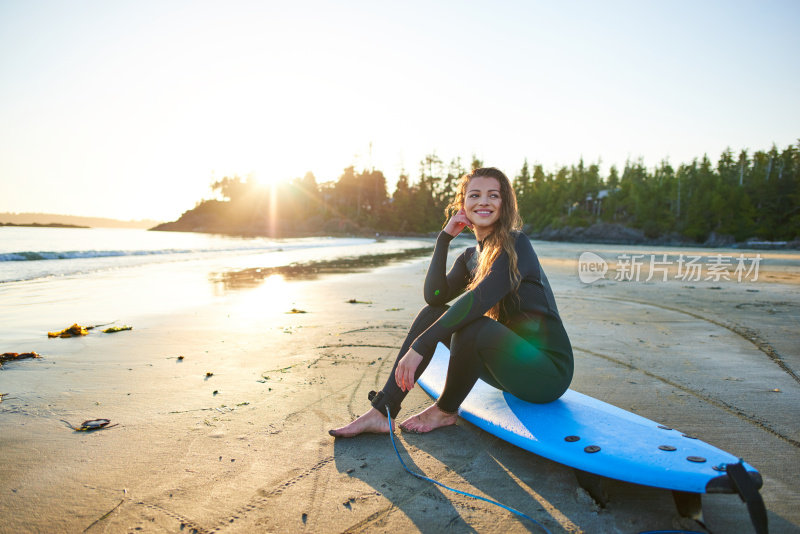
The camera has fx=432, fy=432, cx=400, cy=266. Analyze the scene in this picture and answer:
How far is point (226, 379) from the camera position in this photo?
3.63m

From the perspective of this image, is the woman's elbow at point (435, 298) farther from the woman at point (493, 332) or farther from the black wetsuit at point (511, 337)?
the black wetsuit at point (511, 337)

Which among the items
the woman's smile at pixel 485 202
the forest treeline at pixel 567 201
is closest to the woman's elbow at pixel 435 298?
the woman's smile at pixel 485 202

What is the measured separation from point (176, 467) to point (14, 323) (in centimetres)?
509

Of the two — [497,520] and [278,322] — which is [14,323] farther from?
[497,520]

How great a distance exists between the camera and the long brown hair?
2.43 meters

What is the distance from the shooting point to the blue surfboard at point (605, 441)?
1701mm

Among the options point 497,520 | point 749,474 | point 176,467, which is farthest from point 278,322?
point 749,474

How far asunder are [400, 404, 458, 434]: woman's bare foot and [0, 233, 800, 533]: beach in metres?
0.06

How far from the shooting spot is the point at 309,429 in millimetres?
2746

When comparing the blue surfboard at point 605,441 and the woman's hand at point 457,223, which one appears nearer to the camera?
the blue surfboard at point 605,441

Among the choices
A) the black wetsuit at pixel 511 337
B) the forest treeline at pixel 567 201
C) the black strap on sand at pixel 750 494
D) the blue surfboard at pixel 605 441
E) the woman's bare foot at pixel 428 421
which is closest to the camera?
the black strap on sand at pixel 750 494

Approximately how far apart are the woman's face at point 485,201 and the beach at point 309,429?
1357 mm

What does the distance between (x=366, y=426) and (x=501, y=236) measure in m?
1.42

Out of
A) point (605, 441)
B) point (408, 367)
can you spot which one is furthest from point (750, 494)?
point (408, 367)
